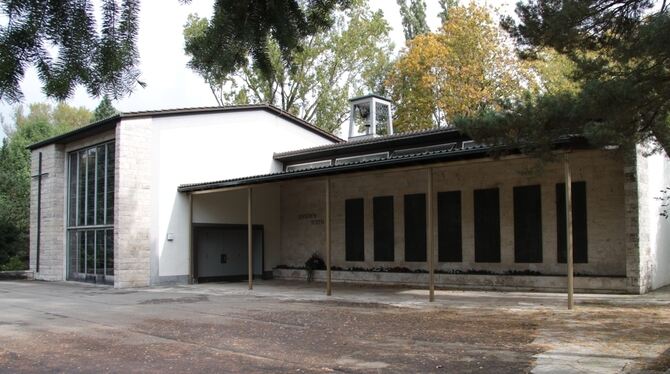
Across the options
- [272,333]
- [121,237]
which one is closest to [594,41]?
[272,333]

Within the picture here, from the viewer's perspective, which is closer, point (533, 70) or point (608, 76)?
point (608, 76)

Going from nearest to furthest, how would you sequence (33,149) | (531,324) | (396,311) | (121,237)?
(531,324) → (396,311) → (121,237) → (33,149)

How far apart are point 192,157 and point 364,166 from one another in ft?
28.5

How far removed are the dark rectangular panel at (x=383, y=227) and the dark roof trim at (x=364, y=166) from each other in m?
4.19

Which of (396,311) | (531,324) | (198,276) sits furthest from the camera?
(198,276)

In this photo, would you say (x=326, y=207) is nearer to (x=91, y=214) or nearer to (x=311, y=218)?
(x=311, y=218)

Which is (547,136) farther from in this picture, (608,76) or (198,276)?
(198,276)

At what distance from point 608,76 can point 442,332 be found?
4581mm

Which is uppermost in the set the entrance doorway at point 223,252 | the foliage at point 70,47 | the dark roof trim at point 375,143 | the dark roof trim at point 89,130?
the dark roof trim at point 89,130

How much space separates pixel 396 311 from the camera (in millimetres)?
12539

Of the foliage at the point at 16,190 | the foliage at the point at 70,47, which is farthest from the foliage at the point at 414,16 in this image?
the foliage at the point at 70,47

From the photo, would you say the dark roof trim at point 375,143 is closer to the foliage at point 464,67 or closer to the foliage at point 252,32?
the foliage at point 464,67

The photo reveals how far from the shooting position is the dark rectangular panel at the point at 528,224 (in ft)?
53.7

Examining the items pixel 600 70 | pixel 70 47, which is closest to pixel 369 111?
pixel 600 70
